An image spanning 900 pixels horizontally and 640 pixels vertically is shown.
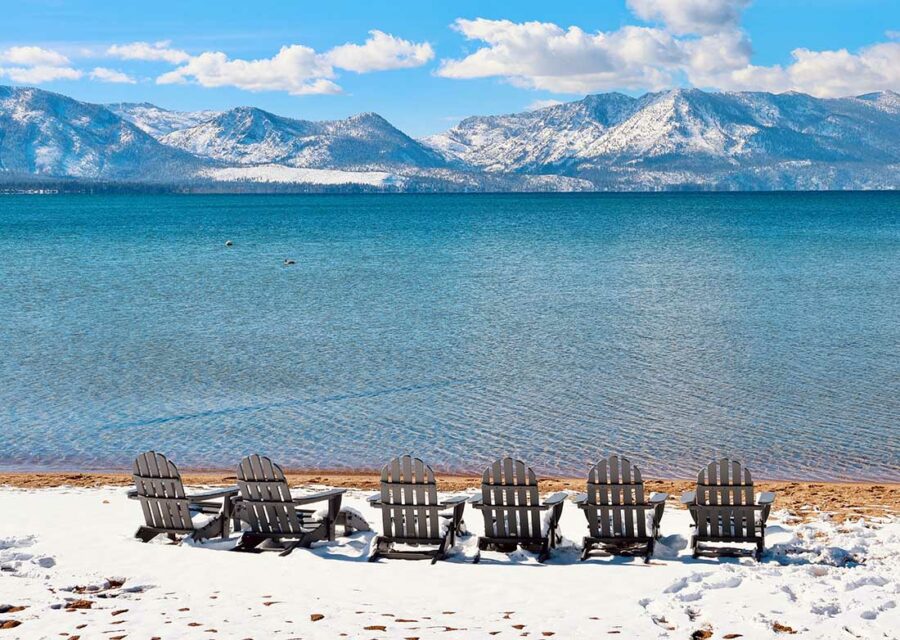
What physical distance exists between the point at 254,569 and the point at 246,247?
75983mm

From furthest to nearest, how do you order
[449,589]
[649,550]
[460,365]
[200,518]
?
[460,365] < [200,518] < [649,550] < [449,589]

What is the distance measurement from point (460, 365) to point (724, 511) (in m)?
16.9

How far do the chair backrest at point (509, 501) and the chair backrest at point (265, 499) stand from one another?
79.6 inches

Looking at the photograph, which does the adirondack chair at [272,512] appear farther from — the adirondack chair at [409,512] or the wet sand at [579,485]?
the wet sand at [579,485]

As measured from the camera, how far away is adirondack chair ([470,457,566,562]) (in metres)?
11.0

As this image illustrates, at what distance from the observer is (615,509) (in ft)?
36.1

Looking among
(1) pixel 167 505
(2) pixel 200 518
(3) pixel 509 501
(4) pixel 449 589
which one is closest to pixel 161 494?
(1) pixel 167 505

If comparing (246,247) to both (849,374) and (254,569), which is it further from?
(254,569)

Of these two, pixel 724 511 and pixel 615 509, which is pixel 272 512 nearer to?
pixel 615 509

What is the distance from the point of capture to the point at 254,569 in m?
10.6

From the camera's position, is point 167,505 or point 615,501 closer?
point 615,501

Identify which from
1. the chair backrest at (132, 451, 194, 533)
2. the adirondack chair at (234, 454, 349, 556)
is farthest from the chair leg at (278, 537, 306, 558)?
the chair backrest at (132, 451, 194, 533)

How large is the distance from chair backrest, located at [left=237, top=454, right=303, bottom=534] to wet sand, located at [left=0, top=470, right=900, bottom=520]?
13.0 feet

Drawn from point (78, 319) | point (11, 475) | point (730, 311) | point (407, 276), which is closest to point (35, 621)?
point (11, 475)
